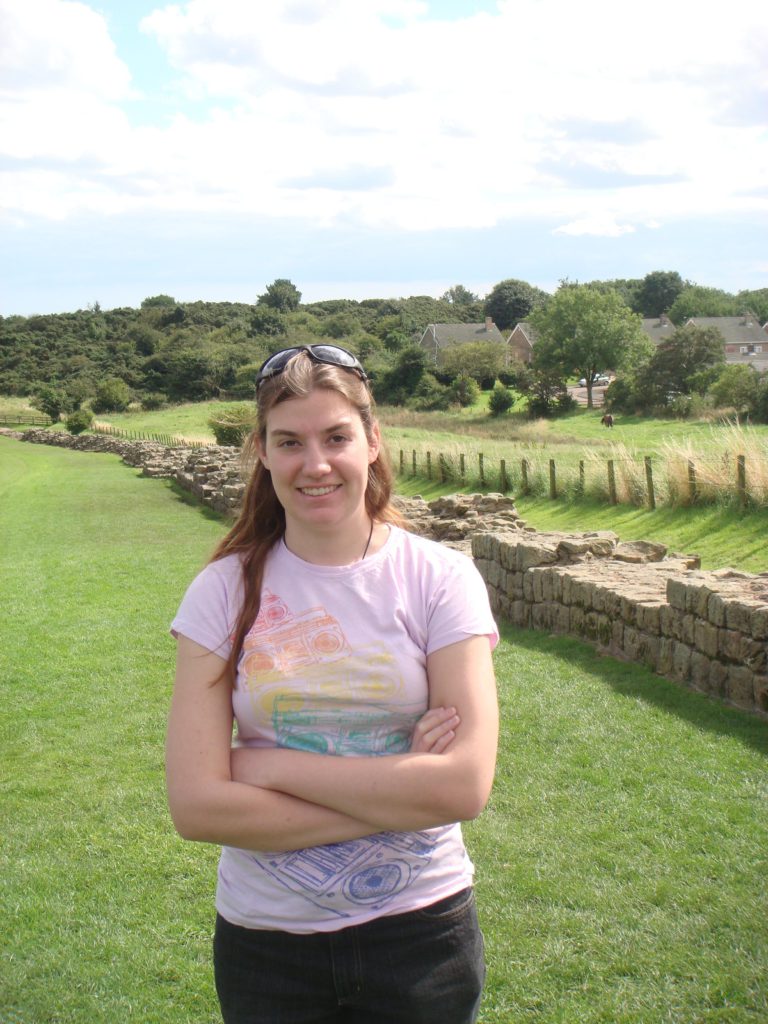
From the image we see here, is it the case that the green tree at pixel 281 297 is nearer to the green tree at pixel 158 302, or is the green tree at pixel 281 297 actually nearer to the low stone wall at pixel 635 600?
the green tree at pixel 158 302

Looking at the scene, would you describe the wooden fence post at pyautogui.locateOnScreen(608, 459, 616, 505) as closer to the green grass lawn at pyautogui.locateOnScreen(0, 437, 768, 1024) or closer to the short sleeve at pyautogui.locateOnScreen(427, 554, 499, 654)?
the green grass lawn at pyautogui.locateOnScreen(0, 437, 768, 1024)

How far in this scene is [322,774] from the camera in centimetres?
225

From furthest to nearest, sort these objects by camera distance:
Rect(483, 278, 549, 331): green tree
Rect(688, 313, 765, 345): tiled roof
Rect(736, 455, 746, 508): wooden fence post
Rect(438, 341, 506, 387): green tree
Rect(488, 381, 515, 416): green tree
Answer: Rect(483, 278, 549, 331): green tree, Rect(688, 313, 765, 345): tiled roof, Rect(438, 341, 506, 387): green tree, Rect(488, 381, 515, 416): green tree, Rect(736, 455, 746, 508): wooden fence post

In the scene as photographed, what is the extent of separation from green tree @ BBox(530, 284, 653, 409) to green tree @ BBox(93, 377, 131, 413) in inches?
1133

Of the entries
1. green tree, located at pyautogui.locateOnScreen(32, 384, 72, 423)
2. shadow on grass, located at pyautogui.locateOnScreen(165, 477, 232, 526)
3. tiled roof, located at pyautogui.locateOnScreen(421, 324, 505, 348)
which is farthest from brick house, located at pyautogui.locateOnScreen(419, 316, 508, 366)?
shadow on grass, located at pyautogui.locateOnScreen(165, 477, 232, 526)

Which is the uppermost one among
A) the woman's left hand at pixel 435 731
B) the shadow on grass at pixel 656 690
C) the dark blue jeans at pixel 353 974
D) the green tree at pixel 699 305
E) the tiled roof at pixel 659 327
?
the green tree at pixel 699 305

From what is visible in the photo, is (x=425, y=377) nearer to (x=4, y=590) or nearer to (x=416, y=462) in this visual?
(x=416, y=462)

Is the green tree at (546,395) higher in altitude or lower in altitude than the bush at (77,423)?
higher

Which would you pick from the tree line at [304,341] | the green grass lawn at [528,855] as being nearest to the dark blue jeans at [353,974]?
the green grass lawn at [528,855]

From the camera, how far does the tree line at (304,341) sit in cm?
6725

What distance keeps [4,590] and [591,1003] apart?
12.3 meters

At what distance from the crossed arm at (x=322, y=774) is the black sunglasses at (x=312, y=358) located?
675mm

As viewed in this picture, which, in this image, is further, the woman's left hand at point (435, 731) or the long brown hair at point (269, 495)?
the long brown hair at point (269, 495)

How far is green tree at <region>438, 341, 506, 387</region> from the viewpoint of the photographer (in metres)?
70.6
